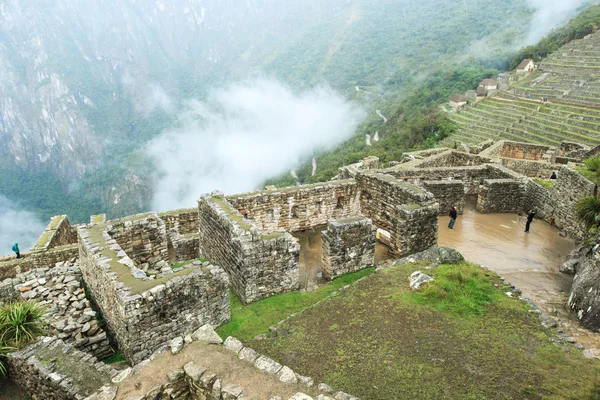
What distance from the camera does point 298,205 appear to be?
12.7 meters

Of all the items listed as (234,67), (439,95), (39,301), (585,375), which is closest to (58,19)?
(234,67)

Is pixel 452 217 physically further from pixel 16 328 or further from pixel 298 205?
pixel 16 328

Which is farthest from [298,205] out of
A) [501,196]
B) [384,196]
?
[501,196]

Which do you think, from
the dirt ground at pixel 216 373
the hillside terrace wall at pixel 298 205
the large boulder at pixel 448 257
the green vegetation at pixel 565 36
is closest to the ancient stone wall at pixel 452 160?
the hillside terrace wall at pixel 298 205

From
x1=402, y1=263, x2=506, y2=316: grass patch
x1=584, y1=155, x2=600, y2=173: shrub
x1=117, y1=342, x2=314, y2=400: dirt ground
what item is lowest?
x1=117, y1=342, x2=314, y2=400: dirt ground

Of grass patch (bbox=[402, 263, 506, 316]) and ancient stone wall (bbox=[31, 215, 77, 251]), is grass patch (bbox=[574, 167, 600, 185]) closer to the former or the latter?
grass patch (bbox=[402, 263, 506, 316])

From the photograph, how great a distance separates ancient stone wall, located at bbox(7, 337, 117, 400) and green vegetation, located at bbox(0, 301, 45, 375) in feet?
0.65

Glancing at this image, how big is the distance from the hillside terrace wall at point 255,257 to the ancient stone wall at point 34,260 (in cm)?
664

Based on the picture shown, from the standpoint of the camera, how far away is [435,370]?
6574 mm

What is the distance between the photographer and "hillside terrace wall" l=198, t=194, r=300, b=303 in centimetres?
896

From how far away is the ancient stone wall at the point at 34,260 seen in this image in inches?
527

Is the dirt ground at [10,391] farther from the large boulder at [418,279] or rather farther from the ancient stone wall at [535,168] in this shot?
the ancient stone wall at [535,168]

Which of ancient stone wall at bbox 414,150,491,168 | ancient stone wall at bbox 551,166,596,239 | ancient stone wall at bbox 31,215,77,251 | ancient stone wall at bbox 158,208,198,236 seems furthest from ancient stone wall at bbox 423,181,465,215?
ancient stone wall at bbox 31,215,77,251

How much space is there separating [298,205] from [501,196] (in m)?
8.76
